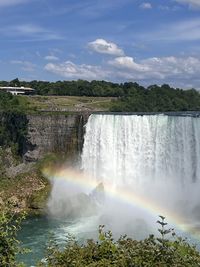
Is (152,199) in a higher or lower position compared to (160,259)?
lower

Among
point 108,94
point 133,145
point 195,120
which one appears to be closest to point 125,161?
point 133,145

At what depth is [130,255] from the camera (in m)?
9.93

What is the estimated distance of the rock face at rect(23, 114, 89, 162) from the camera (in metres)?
38.5

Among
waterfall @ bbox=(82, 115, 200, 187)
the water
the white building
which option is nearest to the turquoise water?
the water

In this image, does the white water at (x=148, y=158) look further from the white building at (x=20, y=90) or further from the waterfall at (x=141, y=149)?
the white building at (x=20, y=90)

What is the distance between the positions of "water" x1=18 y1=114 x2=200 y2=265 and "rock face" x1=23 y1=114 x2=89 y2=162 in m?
1.06

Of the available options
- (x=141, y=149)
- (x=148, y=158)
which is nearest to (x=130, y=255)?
(x=148, y=158)

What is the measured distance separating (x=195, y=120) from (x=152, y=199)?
5882 mm

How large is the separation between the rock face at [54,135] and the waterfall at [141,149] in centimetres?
106

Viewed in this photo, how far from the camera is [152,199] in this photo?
33438 millimetres

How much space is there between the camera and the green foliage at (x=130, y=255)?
31.6ft

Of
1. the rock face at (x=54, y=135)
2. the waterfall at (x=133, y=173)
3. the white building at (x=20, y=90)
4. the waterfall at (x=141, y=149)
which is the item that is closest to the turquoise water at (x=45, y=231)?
the waterfall at (x=133, y=173)

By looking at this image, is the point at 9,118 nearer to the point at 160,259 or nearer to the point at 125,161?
the point at 125,161

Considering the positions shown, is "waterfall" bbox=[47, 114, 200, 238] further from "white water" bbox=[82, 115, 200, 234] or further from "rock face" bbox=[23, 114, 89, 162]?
"rock face" bbox=[23, 114, 89, 162]
